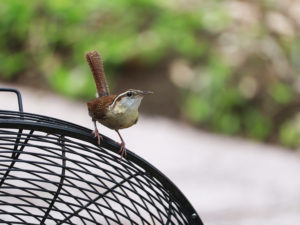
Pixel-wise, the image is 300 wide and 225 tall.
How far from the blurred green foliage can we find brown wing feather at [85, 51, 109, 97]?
3.62 meters

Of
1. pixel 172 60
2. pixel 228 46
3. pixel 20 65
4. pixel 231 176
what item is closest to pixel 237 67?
pixel 228 46

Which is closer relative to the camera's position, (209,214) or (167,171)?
(209,214)

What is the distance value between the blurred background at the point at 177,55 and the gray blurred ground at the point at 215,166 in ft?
0.63

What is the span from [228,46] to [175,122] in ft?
3.20

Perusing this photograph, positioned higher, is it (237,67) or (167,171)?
(237,67)

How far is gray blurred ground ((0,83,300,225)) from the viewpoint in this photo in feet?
13.4

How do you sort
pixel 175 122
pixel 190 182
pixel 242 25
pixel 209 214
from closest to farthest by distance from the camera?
pixel 209 214, pixel 190 182, pixel 175 122, pixel 242 25

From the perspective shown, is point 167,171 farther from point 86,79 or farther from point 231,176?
point 86,79

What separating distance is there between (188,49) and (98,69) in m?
4.13

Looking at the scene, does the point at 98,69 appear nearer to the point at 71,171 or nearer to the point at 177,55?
the point at 71,171

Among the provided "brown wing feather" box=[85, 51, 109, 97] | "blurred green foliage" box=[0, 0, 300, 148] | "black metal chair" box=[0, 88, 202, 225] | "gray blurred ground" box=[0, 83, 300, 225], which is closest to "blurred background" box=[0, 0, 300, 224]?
"blurred green foliage" box=[0, 0, 300, 148]

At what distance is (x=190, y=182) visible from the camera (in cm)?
445

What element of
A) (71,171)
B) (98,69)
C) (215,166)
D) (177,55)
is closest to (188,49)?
(177,55)

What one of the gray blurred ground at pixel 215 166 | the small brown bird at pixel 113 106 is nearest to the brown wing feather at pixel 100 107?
the small brown bird at pixel 113 106
